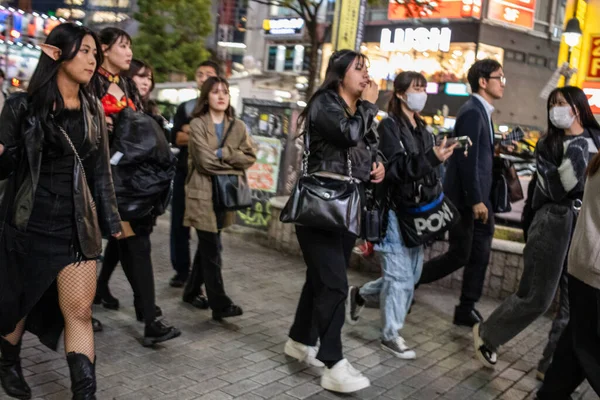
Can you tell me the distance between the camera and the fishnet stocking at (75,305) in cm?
349

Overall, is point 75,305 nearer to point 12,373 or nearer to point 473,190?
point 12,373

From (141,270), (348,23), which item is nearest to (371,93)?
(141,270)

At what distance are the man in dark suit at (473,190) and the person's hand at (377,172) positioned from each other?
4.25ft

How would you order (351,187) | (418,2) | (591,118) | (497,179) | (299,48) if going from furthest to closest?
(299,48)
(418,2)
(497,179)
(591,118)
(351,187)

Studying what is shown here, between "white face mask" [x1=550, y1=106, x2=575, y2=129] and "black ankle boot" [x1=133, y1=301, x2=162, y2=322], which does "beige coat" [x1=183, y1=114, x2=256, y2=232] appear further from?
"white face mask" [x1=550, y1=106, x2=575, y2=129]

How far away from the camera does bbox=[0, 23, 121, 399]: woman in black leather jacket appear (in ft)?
11.3

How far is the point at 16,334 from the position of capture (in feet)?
12.6

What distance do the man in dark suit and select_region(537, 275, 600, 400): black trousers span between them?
1.99 metres

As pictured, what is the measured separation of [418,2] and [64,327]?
21.6 feet

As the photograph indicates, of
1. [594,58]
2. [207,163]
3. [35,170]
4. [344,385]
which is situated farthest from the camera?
[594,58]

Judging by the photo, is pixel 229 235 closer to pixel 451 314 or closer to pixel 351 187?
pixel 451 314

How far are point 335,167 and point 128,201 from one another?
1.50 meters

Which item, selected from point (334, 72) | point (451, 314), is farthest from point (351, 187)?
point (451, 314)

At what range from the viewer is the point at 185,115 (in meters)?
6.40
